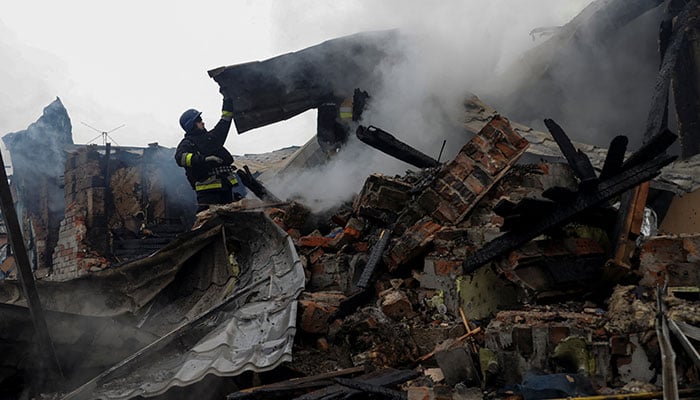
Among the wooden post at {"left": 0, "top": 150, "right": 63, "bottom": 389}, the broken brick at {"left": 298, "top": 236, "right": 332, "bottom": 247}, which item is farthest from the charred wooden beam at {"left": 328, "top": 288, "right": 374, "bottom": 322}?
the wooden post at {"left": 0, "top": 150, "right": 63, "bottom": 389}

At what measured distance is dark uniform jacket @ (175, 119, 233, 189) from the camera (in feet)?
25.1

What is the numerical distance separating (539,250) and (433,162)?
2841mm

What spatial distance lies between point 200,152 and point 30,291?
15.1ft

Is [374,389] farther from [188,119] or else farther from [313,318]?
[188,119]

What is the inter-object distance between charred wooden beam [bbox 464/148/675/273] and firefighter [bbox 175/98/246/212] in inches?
193

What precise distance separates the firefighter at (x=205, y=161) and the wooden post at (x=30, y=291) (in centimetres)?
402

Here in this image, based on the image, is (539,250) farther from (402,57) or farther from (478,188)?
(402,57)

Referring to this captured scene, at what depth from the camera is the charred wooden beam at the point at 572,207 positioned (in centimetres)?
344

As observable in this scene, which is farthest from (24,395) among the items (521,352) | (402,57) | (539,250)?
(402,57)

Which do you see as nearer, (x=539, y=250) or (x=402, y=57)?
(x=539, y=250)

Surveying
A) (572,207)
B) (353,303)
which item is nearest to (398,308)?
(353,303)

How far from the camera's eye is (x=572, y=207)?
365 centimetres

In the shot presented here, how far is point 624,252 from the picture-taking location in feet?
12.3

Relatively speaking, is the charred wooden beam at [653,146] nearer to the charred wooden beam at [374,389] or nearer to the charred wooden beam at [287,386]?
the charred wooden beam at [374,389]
